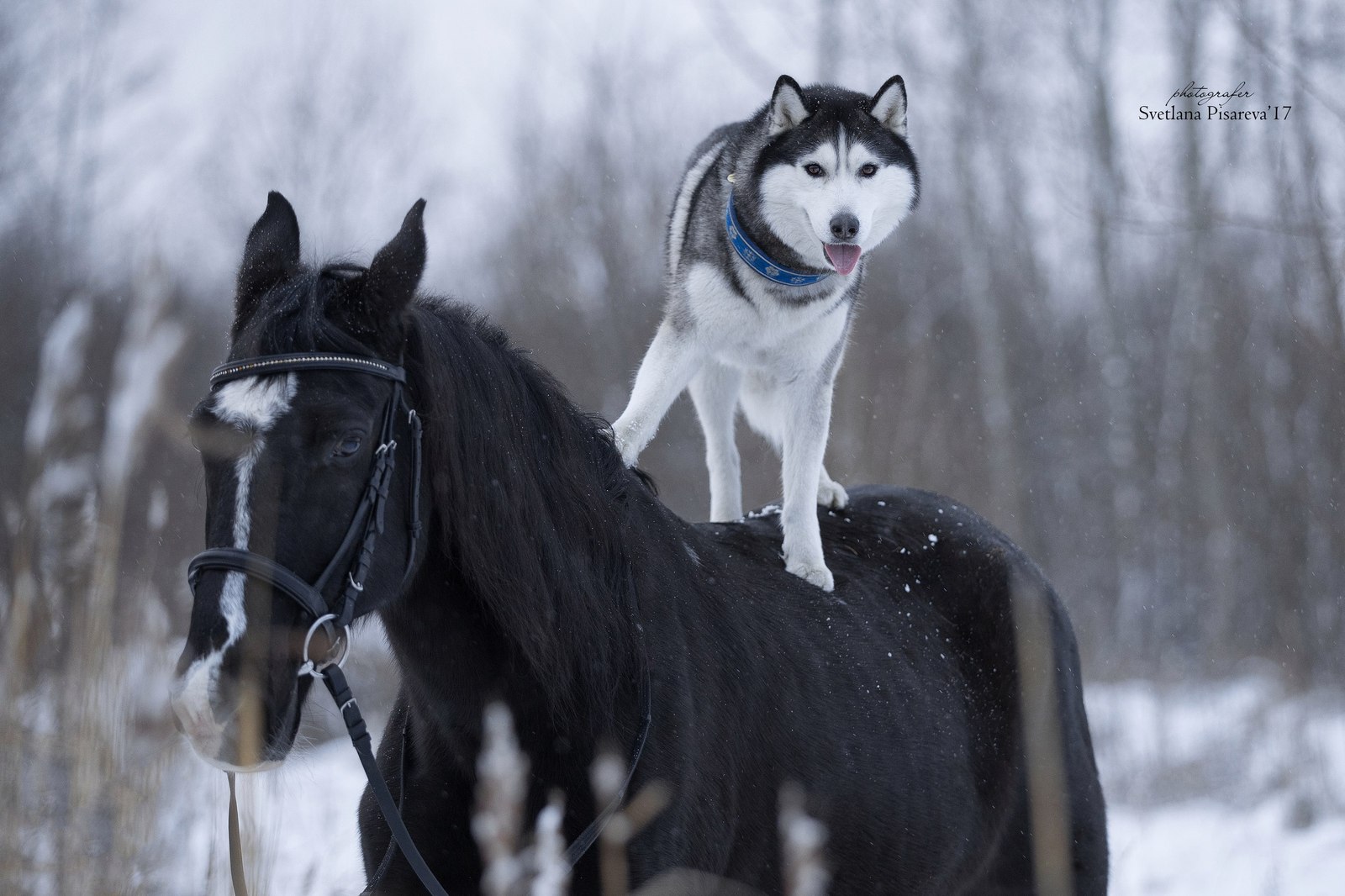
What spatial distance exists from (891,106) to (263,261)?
2160 mm

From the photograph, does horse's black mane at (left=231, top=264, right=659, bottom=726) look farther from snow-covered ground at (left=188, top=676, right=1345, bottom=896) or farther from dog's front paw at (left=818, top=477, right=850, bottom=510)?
snow-covered ground at (left=188, top=676, right=1345, bottom=896)

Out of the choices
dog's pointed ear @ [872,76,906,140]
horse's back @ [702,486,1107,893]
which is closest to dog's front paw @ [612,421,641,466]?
horse's back @ [702,486,1107,893]

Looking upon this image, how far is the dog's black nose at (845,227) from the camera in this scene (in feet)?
10.8

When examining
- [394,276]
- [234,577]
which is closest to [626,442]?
[394,276]

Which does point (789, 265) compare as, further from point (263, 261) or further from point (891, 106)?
point (263, 261)

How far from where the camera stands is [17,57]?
14.5 metres

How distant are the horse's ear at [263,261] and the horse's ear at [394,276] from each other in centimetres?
28

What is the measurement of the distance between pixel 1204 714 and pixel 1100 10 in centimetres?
856

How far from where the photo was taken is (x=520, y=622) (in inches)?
96.9

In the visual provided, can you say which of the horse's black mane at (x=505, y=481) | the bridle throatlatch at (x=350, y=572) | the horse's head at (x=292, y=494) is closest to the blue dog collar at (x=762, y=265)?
the horse's black mane at (x=505, y=481)

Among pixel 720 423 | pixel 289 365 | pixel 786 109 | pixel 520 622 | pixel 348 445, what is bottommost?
pixel 520 622

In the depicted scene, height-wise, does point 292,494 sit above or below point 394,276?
below

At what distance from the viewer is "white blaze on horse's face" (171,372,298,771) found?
1975 mm

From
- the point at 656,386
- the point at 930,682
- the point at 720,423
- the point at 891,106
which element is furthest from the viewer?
the point at 720,423
